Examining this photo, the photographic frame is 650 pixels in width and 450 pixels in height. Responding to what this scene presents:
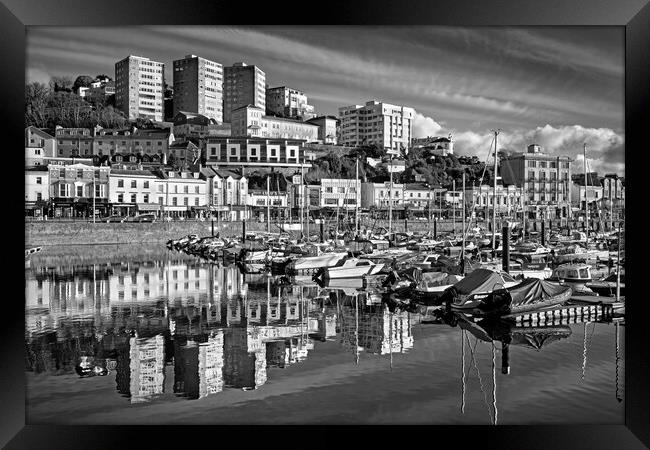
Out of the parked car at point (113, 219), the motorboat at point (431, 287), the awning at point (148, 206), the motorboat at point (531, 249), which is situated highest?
the awning at point (148, 206)

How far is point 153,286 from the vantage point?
A: 15844 millimetres

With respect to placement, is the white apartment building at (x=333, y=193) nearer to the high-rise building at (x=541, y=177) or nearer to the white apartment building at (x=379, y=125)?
the white apartment building at (x=379, y=125)

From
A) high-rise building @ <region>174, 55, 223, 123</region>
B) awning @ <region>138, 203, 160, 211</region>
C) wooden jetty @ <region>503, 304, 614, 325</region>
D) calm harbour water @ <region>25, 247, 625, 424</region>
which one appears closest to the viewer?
calm harbour water @ <region>25, 247, 625, 424</region>

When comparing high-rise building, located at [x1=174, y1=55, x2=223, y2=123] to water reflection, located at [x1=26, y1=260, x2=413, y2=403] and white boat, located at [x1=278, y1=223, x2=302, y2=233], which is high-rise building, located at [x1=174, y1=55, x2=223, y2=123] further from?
water reflection, located at [x1=26, y1=260, x2=413, y2=403]

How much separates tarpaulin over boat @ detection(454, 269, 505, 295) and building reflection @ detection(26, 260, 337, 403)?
104 inches

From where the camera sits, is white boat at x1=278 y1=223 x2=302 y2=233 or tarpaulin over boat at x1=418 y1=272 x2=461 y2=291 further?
white boat at x1=278 y1=223 x2=302 y2=233

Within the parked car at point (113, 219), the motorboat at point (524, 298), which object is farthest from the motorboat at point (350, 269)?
the parked car at point (113, 219)

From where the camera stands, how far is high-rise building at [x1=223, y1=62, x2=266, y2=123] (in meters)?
53.3

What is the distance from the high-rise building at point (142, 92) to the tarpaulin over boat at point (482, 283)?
2423 centimetres

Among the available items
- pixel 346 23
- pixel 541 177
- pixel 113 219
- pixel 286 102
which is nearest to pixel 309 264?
pixel 346 23

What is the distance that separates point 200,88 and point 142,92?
10095mm

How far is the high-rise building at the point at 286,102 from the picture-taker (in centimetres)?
6106

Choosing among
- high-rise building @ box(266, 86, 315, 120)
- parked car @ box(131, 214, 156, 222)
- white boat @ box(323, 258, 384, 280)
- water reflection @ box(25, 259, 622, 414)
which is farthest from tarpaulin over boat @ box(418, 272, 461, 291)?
high-rise building @ box(266, 86, 315, 120)
